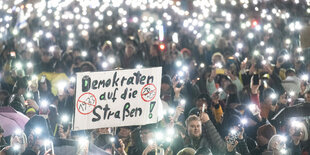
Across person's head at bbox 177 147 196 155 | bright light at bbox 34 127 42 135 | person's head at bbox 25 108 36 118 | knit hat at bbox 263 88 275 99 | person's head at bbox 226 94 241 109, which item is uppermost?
knit hat at bbox 263 88 275 99

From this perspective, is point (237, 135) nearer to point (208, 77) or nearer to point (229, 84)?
point (229, 84)

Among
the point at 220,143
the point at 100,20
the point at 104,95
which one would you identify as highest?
the point at 100,20

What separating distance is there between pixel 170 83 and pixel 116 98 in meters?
2.97

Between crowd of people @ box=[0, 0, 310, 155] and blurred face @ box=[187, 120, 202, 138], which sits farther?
blurred face @ box=[187, 120, 202, 138]

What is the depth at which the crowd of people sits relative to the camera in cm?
796

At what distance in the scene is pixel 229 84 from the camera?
1048 cm

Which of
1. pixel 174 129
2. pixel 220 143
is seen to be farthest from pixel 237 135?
pixel 174 129

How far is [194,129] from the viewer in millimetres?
8211

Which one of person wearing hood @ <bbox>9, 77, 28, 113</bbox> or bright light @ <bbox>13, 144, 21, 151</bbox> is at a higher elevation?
person wearing hood @ <bbox>9, 77, 28, 113</bbox>

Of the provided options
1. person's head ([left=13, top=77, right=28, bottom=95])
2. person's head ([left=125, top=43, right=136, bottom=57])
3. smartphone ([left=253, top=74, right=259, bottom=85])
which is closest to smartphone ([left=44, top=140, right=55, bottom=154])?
person's head ([left=13, top=77, right=28, bottom=95])

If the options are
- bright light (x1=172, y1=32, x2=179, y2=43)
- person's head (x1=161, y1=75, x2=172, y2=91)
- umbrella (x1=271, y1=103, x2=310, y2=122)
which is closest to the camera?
umbrella (x1=271, y1=103, x2=310, y2=122)

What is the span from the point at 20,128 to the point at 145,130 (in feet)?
5.09

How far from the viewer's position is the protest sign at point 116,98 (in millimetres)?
7336

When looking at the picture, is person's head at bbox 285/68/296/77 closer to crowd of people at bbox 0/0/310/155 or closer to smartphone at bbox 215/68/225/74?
crowd of people at bbox 0/0/310/155
